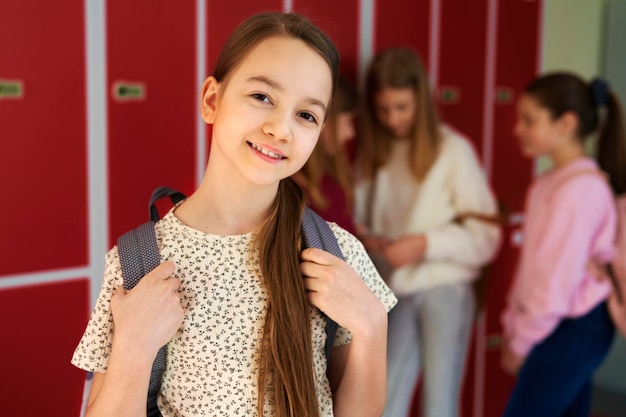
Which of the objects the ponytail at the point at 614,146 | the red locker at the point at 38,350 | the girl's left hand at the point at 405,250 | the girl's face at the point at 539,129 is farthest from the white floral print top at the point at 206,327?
the ponytail at the point at 614,146

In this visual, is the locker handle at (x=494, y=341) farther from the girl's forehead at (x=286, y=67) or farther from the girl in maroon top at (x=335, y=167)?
the girl's forehead at (x=286, y=67)

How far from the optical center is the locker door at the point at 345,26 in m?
2.56

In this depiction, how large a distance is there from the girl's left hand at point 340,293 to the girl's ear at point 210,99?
0.28m

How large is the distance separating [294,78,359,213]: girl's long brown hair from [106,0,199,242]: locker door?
0.39m

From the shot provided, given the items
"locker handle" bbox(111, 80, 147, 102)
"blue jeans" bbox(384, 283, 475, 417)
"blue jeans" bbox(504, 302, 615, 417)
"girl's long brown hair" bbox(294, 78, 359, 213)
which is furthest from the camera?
"blue jeans" bbox(384, 283, 475, 417)

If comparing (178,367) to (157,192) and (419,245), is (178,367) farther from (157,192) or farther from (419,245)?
(419,245)

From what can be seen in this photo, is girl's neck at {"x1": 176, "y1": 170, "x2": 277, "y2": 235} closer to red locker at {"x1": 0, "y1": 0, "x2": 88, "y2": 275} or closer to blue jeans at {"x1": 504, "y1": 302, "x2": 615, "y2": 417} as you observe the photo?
red locker at {"x1": 0, "y1": 0, "x2": 88, "y2": 275}

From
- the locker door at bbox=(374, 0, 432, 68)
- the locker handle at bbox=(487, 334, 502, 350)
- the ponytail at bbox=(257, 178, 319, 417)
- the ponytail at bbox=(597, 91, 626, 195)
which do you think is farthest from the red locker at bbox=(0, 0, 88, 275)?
the locker handle at bbox=(487, 334, 502, 350)

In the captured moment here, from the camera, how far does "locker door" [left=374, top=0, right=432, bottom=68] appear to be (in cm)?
281

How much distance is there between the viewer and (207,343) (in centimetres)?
116

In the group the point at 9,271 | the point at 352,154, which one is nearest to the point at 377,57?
the point at 352,154

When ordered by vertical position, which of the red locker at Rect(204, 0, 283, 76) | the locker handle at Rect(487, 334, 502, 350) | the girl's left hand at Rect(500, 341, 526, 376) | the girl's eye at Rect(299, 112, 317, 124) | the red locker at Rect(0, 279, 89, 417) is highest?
the red locker at Rect(204, 0, 283, 76)

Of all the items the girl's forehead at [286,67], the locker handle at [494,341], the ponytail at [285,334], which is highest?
the girl's forehead at [286,67]

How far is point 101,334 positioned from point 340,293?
38 cm
